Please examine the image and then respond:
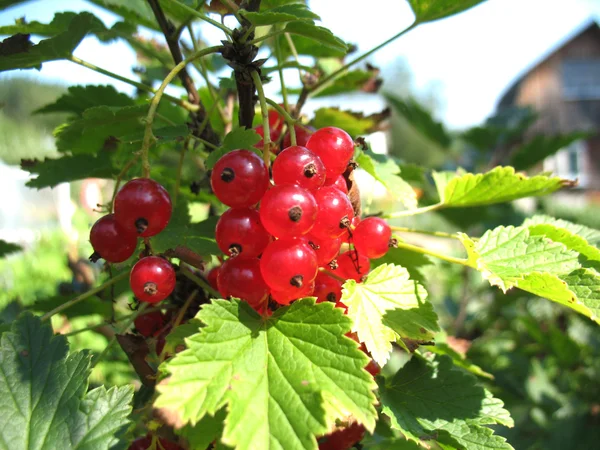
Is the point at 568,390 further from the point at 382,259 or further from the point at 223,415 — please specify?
the point at 223,415

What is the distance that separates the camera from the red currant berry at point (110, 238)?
73 cm

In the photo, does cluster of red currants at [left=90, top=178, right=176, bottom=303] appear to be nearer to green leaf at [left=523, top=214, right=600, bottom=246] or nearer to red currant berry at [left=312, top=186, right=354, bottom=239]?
red currant berry at [left=312, top=186, right=354, bottom=239]

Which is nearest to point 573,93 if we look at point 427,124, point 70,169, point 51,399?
point 427,124

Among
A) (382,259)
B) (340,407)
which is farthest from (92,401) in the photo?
(382,259)

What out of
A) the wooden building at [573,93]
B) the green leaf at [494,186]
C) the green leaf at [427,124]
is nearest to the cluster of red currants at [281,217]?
the green leaf at [494,186]

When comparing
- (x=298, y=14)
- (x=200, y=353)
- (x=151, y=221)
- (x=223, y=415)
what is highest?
(x=298, y=14)

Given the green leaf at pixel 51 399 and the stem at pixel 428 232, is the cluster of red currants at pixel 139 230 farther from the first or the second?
the stem at pixel 428 232

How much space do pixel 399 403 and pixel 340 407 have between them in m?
0.28

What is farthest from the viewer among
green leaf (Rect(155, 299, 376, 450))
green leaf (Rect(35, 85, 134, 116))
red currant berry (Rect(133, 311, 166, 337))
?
green leaf (Rect(35, 85, 134, 116))

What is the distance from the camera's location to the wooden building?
899 inches

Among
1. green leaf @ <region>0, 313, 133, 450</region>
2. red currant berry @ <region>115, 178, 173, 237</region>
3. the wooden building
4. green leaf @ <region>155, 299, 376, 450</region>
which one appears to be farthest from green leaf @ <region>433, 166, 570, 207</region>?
the wooden building

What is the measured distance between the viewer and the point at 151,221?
0.71 meters

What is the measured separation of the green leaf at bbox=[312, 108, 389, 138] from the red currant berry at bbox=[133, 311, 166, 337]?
2.17ft

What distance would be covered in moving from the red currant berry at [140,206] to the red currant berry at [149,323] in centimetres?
30
